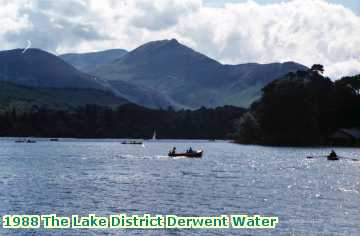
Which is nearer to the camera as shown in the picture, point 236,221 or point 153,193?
point 236,221

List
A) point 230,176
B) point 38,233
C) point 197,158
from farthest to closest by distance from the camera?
point 197,158 < point 230,176 < point 38,233

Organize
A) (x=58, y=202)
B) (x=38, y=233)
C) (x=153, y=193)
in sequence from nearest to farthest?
1. (x=38, y=233)
2. (x=58, y=202)
3. (x=153, y=193)

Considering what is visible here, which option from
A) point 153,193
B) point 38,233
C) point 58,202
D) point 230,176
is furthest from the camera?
point 230,176

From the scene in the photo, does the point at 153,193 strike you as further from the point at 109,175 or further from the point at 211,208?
the point at 109,175

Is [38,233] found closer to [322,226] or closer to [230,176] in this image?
[322,226]

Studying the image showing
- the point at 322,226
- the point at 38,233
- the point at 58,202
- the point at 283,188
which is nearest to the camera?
the point at 38,233

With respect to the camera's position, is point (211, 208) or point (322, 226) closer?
point (322, 226)

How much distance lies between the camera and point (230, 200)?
2734 inches

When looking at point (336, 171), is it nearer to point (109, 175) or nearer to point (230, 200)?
point (109, 175)

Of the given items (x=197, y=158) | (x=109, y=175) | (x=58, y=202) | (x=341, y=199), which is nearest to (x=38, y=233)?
(x=58, y=202)

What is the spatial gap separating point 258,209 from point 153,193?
1736 centimetres

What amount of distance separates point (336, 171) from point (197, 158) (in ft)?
168

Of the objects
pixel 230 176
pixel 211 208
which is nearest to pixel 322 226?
pixel 211 208

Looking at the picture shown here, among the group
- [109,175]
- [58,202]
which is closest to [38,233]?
[58,202]
